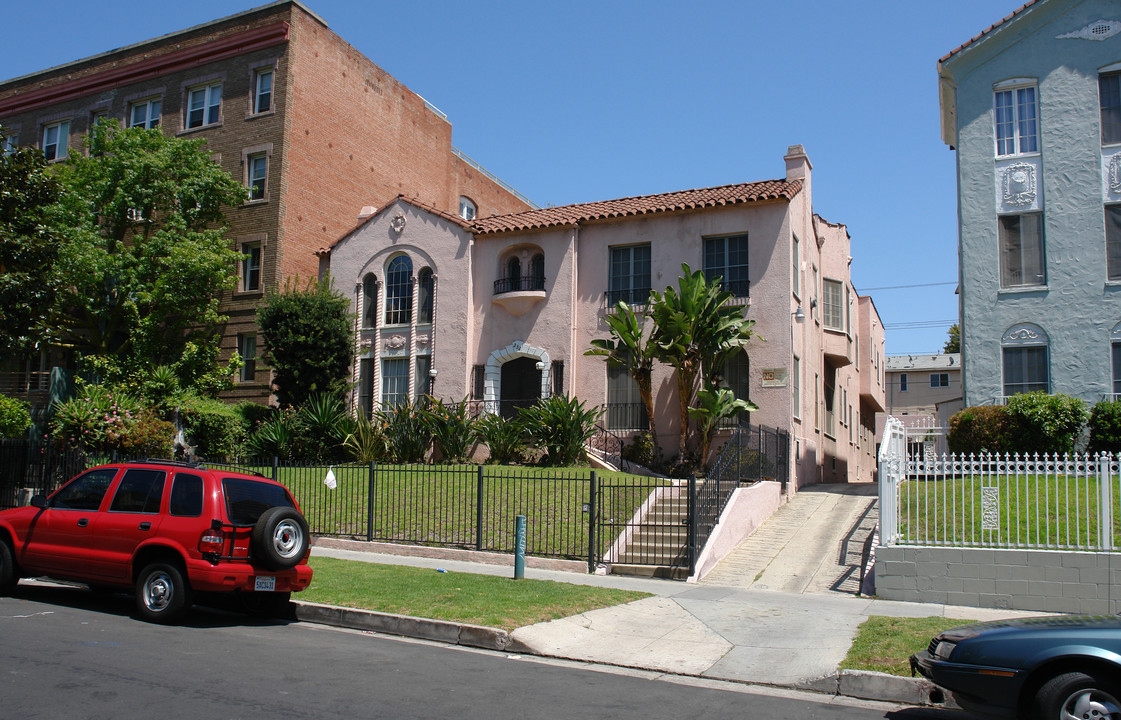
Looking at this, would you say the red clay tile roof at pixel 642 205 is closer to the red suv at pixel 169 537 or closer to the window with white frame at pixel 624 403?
the window with white frame at pixel 624 403

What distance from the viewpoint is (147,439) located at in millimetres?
22016

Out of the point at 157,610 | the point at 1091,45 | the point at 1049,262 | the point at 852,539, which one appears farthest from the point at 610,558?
the point at 1091,45

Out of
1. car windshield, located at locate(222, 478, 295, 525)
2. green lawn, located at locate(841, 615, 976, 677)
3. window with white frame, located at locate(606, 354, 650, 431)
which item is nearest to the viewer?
green lawn, located at locate(841, 615, 976, 677)

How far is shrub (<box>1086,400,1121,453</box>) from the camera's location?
689 inches

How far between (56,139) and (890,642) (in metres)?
35.5

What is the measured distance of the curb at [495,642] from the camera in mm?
7406

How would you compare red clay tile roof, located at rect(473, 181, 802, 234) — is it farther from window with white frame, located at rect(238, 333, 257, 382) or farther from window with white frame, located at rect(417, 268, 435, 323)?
window with white frame, located at rect(238, 333, 257, 382)

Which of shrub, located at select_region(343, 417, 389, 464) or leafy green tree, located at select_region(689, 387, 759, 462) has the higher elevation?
leafy green tree, located at select_region(689, 387, 759, 462)

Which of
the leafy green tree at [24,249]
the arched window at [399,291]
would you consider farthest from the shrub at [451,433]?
the leafy green tree at [24,249]

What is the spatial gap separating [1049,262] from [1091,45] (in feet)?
16.7

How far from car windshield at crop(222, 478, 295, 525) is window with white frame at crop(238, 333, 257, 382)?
1920 cm

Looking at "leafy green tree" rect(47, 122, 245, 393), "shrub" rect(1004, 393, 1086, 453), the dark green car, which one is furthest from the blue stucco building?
"leafy green tree" rect(47, 122, 245, 393)

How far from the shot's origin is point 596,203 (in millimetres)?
25719

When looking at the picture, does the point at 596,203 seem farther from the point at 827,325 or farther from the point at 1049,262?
the point at 1049,262
